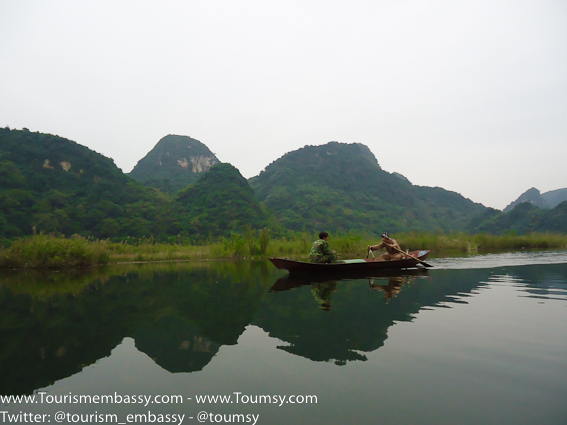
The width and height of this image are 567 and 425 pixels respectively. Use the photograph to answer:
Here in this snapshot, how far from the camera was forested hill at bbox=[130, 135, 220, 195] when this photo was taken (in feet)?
326

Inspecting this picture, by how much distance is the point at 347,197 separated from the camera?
10019 cm

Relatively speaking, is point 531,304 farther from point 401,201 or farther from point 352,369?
point 401,201

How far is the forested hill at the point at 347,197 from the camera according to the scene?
85.0 metres

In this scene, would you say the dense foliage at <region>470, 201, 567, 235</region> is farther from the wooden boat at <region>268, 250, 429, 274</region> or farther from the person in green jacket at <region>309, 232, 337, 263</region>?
the person in green jacket at <region>309, 232, 337, 263</region>

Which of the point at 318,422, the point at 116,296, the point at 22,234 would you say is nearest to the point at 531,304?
the point at 318,422

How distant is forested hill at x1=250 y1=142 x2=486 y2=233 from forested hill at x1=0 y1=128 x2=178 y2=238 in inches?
1284

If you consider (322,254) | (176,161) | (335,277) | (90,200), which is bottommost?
(335,277)

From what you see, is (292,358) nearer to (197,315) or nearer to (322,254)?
(197,315)

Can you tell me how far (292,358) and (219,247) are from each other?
18652 millimetres

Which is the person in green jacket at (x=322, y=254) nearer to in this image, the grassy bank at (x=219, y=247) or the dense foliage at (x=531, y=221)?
the grassy bank at (x=219, y=247)

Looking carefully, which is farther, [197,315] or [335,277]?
[335,277]

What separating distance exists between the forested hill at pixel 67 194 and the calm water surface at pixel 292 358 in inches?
1668

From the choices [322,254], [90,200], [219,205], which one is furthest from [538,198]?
[322,254]

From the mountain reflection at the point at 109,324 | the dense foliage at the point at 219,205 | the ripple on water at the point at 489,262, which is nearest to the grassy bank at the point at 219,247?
the ripple on water at the point at 489,262
